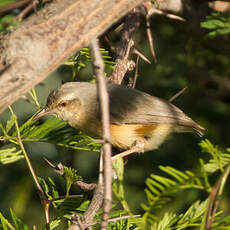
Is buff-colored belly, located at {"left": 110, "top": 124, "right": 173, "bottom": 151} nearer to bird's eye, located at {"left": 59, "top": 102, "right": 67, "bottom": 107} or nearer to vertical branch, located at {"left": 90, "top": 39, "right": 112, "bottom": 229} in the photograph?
bird's eye, located at {"left": 59, "top": 102, "right": 67, "bottom": 107}

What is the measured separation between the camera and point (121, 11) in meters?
2.46

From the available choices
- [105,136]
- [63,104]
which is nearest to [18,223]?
[105,136]

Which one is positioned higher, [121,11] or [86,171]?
[121,11]

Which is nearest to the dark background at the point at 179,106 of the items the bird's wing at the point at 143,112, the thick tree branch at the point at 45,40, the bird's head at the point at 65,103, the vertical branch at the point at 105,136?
the bird's head at the point at 65,103

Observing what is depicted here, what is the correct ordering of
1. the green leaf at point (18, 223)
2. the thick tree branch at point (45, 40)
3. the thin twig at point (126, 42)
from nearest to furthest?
the thick tree branch at point (45, 40) < the green leaf at point (18, 223) < the thin twig at point (126, 42)

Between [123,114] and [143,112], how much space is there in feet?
0.85

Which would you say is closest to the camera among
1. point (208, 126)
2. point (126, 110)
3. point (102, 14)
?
point (102, 14)

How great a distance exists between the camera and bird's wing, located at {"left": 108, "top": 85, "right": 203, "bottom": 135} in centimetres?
441

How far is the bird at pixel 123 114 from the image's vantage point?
168 inches

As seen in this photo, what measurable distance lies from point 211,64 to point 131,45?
254 centimetres

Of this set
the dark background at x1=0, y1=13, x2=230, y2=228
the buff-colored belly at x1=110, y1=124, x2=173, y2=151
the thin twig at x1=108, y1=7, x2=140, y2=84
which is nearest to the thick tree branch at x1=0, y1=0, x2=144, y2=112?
the thin twig at x1=108, y1=7, x2=140, y2=84

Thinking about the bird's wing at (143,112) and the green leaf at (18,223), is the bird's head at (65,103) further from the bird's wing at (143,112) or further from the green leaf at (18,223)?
the green leaf at (18,223)

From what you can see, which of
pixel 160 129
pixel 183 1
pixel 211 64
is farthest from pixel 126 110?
pixel 211 64

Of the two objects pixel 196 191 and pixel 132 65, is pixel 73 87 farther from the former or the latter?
pixel 196 191
